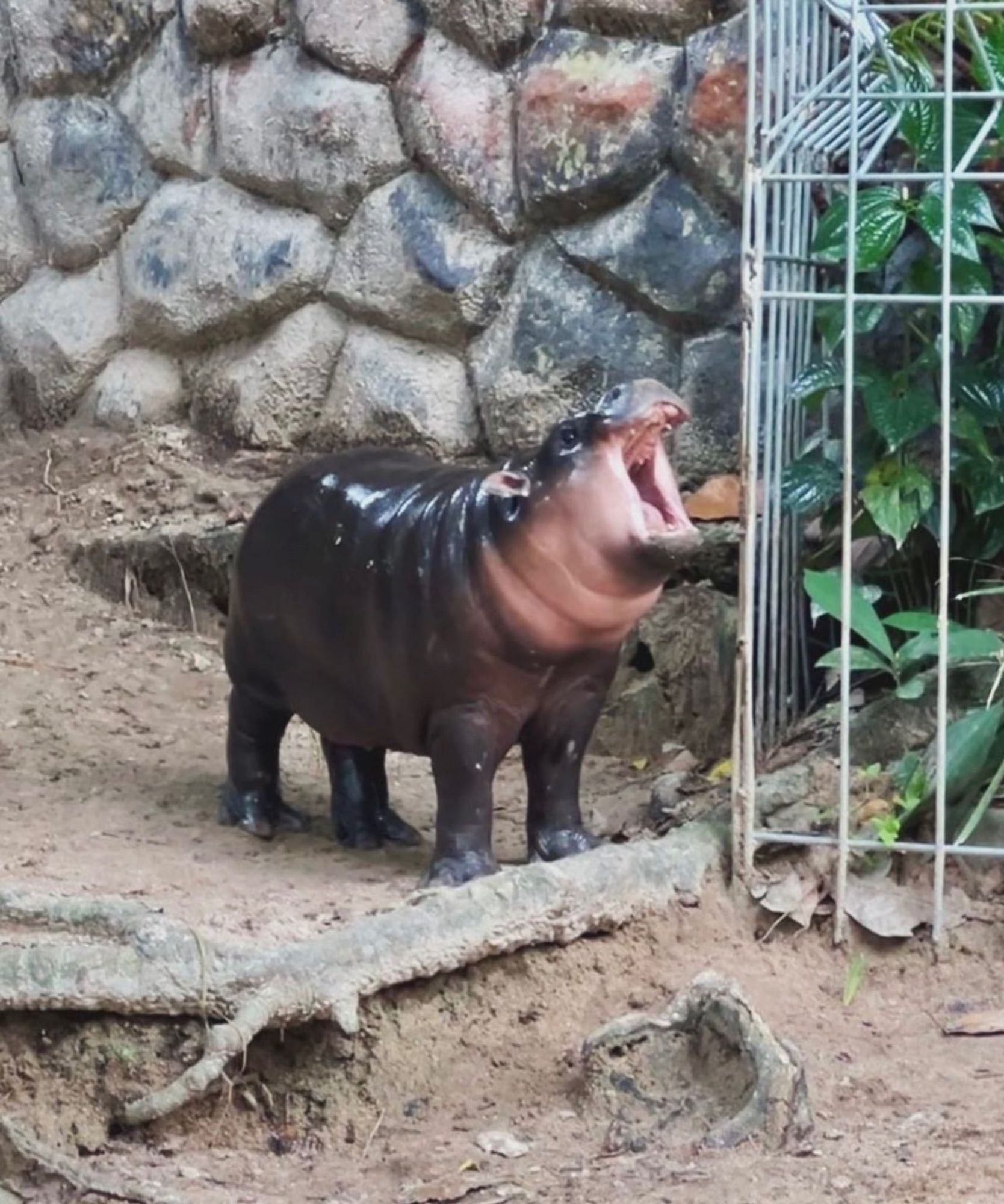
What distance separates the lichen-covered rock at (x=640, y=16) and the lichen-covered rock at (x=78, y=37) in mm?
1358

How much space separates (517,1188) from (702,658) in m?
2.01

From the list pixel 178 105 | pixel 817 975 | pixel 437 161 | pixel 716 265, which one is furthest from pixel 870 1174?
pixel 178 105

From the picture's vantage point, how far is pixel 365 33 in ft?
17.8

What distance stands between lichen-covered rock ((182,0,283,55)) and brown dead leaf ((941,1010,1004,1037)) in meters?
3.36

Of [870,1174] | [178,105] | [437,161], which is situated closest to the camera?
[870,1174]

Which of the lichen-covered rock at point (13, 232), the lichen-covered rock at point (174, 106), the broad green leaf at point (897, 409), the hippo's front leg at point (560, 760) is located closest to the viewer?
the hippo's front leg at point (560, 760)

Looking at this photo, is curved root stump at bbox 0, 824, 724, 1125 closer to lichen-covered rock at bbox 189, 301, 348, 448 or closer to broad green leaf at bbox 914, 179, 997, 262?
broad green leaf at bbox 914, 179, 997, 262

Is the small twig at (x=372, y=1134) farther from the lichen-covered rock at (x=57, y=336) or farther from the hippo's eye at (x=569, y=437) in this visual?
the lichen-covered rock at (x=57, y=336)

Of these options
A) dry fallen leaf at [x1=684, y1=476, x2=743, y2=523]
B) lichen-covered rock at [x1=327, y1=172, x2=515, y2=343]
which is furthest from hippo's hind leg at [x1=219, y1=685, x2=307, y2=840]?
lichen-covered rock at [x1=327, y1=172, x2=515, y2=343]

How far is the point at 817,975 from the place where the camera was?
12.5 feet

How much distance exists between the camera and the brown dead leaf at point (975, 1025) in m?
3.61

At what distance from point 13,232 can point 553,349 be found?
6.41 feet

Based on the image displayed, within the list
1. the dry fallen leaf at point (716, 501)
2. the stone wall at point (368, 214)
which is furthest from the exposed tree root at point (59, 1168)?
the stone wall at point (368, 214)

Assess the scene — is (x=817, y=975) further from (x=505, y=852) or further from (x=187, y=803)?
(x=187, y=803)
